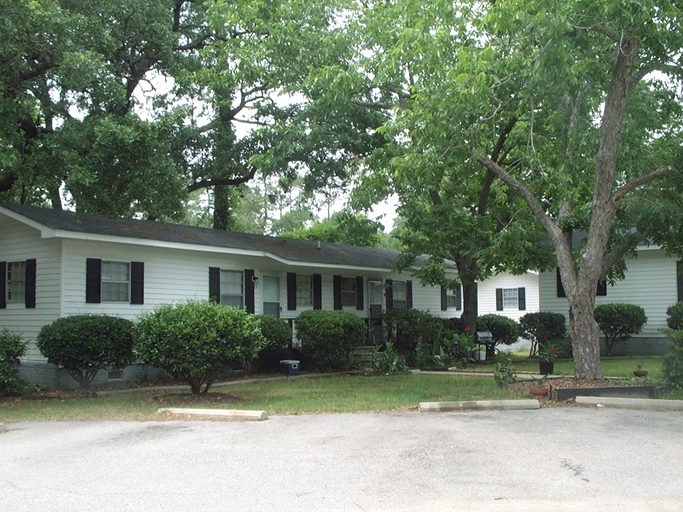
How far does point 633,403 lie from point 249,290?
9962 millimetres

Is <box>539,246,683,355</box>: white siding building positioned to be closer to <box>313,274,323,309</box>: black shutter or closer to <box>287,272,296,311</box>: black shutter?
<box>313,274,323,309</box>: black shutter

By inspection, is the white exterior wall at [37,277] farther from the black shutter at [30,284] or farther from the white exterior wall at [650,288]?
the white exterior wall at [650,288]

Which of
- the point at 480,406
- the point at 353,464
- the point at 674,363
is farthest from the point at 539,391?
the point at 353,464

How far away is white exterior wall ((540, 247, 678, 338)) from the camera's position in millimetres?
21562

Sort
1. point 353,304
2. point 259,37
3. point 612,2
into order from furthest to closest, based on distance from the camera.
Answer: point 353,304 → point 259,37 → point 612,2

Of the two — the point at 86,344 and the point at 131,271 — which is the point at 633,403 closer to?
the point at 86,344

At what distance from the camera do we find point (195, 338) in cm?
1178

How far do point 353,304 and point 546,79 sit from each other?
11.4m

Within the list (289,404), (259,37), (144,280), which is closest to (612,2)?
(289,404)

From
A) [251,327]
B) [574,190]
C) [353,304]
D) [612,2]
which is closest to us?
[612,2]

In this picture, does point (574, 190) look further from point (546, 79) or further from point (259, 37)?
point (259, 37)

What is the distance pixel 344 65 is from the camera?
15852 mm

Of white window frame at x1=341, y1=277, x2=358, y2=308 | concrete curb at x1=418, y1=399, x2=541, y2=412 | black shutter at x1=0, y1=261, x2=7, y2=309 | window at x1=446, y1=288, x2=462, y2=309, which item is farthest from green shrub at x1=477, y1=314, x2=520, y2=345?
black shutter at x1=0, y1=261, x2=7, y2=309

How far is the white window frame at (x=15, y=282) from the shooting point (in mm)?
15484
